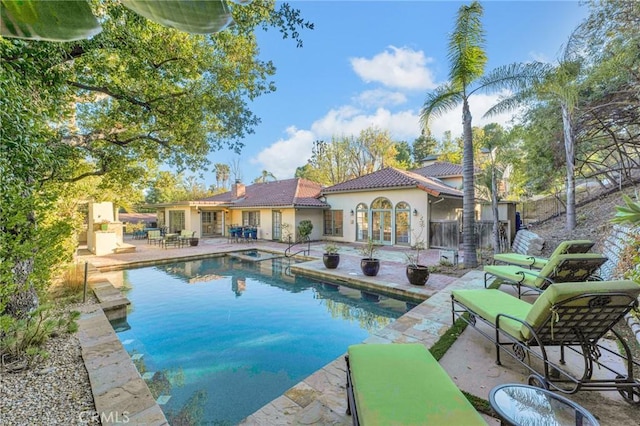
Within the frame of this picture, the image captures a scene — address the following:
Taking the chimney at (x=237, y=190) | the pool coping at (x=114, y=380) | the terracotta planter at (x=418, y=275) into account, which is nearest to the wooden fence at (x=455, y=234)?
the terracotta planter at (x=418, y=275)

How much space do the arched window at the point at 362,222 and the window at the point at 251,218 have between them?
7463 millimetres

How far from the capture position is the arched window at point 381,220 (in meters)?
15.0

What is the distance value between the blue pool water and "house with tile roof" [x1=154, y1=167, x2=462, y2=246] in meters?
7.24

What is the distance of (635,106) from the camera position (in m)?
9.93

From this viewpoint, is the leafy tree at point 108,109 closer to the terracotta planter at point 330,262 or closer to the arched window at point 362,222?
the terracotta planter at point 330,262

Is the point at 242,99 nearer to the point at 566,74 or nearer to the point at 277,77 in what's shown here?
the point at 277,77

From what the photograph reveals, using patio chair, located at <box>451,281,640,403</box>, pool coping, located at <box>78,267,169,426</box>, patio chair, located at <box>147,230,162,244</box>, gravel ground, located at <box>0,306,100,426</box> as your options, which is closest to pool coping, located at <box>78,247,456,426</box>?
pool coping, located at <box>78,267,169,426</box>

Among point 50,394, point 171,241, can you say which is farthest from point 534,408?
point 171,241

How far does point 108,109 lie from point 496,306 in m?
11.2

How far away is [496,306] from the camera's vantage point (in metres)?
3.96

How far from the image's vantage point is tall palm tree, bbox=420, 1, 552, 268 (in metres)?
8.27

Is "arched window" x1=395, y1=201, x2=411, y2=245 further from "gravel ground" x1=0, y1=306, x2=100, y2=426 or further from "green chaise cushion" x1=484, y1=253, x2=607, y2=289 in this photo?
"gravel ground" x1=0, y1=306, x2=100, y2=426

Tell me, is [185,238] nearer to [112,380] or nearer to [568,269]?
[112,380]

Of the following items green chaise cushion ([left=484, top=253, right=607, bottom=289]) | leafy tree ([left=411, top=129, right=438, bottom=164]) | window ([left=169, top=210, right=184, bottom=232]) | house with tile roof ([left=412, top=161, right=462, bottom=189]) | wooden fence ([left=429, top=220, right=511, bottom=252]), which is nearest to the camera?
green chaise cushion ([left=484, top=253, right=607, bottom=289])
